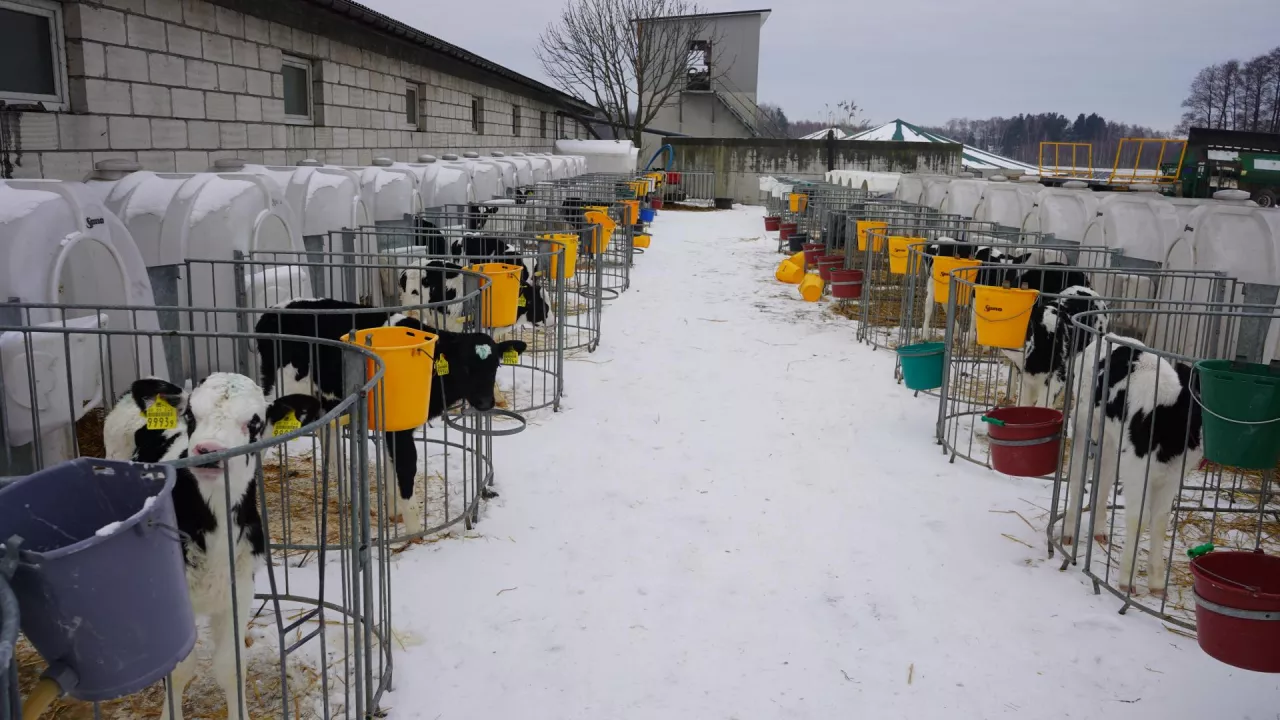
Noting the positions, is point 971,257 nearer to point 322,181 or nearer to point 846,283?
point 846,283

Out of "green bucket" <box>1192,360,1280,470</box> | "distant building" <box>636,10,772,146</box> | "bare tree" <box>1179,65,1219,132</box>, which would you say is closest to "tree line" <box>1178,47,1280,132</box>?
"bare tree" <box>1179,65,1219,132</box>

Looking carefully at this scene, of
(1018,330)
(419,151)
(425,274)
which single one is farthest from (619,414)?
(419,151)

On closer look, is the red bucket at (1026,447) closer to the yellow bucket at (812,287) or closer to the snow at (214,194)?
the snow at (214,194)

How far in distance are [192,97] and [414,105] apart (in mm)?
8760

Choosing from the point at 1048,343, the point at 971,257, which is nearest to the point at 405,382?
the point at 1048,343

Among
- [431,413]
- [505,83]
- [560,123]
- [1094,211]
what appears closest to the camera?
[431,413]

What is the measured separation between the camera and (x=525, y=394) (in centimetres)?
797

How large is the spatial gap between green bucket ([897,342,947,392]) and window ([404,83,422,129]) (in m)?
12.5

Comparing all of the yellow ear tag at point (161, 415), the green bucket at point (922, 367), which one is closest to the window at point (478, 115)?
the green bucket at point (922, 367)

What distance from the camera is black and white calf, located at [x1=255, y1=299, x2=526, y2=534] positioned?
195 inches

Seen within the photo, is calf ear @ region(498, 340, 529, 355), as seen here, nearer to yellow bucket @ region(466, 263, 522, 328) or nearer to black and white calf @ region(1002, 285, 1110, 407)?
yellow bucket @ region(466, 263, 522, 328)

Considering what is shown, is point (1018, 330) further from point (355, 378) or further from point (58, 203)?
point (58, 203)

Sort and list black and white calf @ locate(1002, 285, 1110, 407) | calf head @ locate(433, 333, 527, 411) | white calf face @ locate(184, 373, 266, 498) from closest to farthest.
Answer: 1. white calf face @ locate(184, 373, 266, 498)
2. calf head @ locate(433, 333, 527, 411)
3. black and white calf @ locate(1002, 285, 1110, 407)

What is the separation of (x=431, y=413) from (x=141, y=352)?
2.05m
